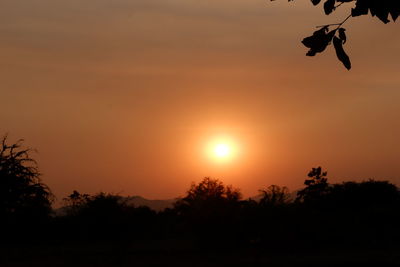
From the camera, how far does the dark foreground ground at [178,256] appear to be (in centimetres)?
3869

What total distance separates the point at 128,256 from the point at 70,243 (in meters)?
14.2

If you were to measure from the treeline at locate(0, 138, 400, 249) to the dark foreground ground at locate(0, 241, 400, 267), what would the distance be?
8.08 ft

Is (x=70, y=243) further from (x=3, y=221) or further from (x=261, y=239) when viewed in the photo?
(x=261, y=239)

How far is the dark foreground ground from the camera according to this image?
3869cm

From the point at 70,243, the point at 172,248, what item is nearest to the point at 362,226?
the point at 172,248

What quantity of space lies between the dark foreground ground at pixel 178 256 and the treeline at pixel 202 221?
2463mm

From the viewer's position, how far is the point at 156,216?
73.7 meters

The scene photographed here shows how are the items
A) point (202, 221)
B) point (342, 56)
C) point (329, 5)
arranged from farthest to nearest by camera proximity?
point (202, 221) → point (329, 5) → point (342, 56)

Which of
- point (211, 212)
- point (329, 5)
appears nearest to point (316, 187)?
point (211, 212)

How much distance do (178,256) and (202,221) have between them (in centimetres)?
1050

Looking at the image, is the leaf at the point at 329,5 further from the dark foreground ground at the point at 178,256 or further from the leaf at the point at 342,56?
the dark foreground ground at the point at 178,256

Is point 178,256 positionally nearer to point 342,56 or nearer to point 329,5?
point 329,5

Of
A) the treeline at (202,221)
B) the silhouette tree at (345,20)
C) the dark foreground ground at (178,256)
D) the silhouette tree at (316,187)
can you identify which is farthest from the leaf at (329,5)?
the silhouette tree at (316,187)

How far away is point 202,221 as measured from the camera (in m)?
55.3
